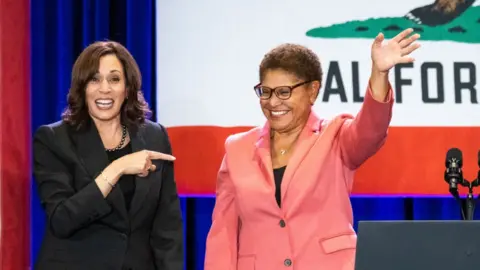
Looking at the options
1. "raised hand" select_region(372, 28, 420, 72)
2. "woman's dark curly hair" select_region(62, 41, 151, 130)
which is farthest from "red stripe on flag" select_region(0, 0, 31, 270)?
"raised hand" select_region(372, 28, 420, 72)

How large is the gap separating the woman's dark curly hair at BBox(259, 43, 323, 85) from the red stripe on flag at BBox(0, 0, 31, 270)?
1066 millimetres

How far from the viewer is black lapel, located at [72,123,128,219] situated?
2.48 meters

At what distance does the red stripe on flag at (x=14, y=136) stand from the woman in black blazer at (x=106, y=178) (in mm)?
375

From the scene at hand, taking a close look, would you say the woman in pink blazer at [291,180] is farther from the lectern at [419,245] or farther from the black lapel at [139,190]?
the lectern at [419,245]

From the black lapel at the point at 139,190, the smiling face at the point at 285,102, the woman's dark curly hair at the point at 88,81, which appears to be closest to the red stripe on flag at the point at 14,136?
the woman's dark curly hair at the point at 88,81

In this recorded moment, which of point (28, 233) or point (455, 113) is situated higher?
point (455, 113)

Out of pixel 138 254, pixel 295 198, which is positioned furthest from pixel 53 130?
pixel 295 198

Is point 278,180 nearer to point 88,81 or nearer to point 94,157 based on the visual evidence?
point 94,157

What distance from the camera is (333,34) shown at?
356 centimetres

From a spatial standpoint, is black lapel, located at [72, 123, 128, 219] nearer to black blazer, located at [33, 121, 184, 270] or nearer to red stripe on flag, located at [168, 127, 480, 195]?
black blazer, located at [33, 121, 184, 270]

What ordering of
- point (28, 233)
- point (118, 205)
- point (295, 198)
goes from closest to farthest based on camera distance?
point (295, 198) → point (118, 205) → point (28, 233)

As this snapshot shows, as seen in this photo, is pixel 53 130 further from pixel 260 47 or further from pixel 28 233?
pixel 260 47

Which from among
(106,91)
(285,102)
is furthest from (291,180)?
(106,91)

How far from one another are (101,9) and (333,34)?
44.7 inches
